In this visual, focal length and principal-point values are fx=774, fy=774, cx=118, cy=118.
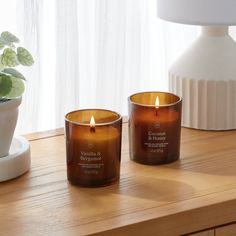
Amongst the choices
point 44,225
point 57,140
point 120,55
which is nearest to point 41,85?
point 120,55

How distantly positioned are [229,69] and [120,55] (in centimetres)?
42

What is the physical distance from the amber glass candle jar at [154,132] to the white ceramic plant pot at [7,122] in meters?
0.20

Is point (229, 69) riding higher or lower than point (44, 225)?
higher

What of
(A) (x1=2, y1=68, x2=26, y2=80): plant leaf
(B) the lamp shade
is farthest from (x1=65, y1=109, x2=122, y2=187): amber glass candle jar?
(B) the lamp shade

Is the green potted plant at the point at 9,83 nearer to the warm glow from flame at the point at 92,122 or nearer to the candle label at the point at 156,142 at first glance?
the warm glow from flame at the point at 92,122

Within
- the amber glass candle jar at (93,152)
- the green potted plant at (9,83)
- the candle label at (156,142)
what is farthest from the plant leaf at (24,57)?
the candle label at (156,142)

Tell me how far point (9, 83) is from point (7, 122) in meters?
0.07

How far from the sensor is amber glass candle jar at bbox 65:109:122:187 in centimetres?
120

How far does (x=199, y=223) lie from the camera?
3.76 feet

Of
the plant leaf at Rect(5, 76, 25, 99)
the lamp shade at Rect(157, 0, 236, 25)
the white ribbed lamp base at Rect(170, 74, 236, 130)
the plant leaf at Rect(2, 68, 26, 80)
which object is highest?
the lamp shade at Rect(157, 0, 236, 25)

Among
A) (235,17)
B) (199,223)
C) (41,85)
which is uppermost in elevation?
(235,17)

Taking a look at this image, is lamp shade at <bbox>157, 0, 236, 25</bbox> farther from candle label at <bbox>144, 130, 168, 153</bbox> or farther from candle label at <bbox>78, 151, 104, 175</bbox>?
candle label at <bbox>78, 151, 104, 175</bbox>

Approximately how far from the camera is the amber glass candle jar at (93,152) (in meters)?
1.20

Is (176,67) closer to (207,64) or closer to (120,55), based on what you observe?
(207,64)
